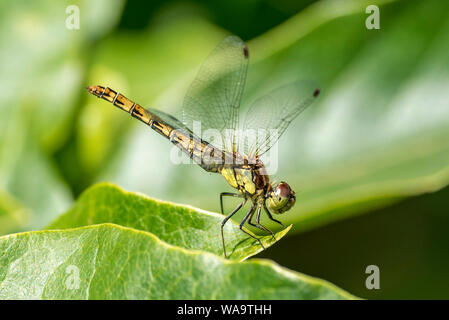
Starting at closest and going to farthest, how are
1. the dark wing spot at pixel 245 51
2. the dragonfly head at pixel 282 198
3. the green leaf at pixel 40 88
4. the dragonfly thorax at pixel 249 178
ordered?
the dragonfly head at pixel 282 198 → the dragonfly thorax at pixel 249 178 → the green leaf at pixel 40 88 → the dark wing spot at pixel 245 51

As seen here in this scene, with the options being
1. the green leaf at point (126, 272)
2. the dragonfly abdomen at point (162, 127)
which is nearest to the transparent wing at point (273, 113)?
the dragonfly abdomen at point (162, 127)

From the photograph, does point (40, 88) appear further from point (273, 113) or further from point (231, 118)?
point (273, 113)

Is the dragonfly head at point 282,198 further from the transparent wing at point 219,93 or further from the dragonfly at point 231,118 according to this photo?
the transparent wing at point 219,93

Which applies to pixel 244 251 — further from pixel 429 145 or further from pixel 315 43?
pixel 315 43

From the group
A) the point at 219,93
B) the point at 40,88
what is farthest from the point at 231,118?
the point at 40,88

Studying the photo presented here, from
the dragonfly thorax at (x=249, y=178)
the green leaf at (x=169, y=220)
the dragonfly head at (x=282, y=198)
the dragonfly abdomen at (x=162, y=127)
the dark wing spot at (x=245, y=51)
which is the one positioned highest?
the dark wing spot at (x=245, y=51)

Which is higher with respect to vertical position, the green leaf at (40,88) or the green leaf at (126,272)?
the green leaf at (40,88)
